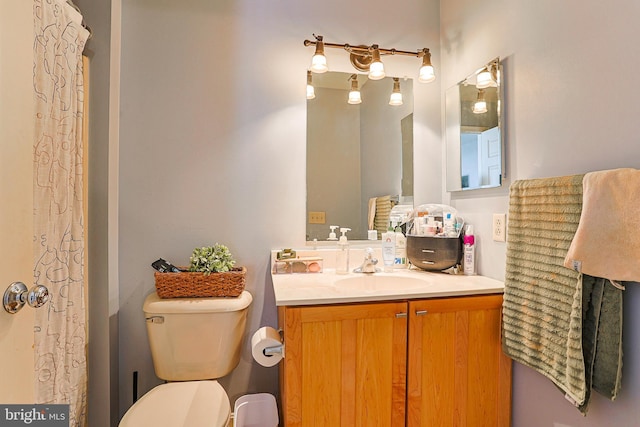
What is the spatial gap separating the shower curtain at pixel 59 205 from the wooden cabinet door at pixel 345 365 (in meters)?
0.78

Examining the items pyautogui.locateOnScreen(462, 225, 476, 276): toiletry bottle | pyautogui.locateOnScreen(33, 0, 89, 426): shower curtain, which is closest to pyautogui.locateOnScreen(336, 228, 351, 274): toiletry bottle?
pyautogui.locateOnScreen(462, 225, 476, 276): toiletry bottle

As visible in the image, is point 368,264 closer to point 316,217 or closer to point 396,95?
point 316,217

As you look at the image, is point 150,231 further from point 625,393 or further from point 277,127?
point 625,393

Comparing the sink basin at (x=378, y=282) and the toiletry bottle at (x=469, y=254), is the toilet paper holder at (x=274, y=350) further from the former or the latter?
the toiletry bottle at (x=469, y=254)

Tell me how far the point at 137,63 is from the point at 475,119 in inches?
64.2

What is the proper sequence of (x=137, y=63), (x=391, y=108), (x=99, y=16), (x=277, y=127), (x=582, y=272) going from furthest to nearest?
(x=391, y=108) → (x=277, y=127) → (x=137, y=63) → (x=99, y=16) → (x=582, y=272)

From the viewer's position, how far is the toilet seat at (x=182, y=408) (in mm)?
1065

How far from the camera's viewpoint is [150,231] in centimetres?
151

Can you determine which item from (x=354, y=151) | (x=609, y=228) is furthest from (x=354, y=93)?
(x=609, y=228)

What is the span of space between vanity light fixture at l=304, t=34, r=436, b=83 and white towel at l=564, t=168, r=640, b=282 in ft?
3.16

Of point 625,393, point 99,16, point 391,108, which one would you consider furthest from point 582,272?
point 99,16

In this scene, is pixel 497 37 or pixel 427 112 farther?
pixel 427 112

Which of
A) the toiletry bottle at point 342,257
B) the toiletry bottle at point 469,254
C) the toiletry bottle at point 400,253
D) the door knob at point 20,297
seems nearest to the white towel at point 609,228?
the toiletry bottle at point 469,254

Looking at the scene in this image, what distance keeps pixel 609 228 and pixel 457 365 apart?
681 millimetres
